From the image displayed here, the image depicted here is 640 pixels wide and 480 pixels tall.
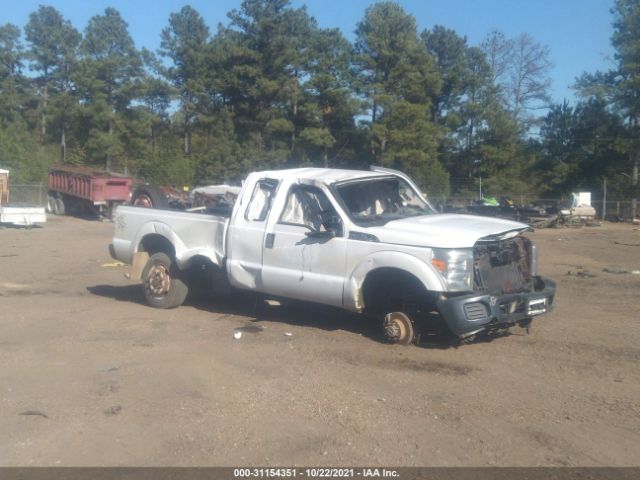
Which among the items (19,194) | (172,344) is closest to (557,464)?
(172,344)

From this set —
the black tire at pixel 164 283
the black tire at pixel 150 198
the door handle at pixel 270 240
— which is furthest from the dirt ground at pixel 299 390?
the black tire at pixel 150 198

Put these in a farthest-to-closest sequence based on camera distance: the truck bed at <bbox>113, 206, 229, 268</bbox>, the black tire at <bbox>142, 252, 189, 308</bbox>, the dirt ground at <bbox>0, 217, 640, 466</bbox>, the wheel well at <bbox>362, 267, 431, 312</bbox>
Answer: the black tire at <bbox>142, 252, 189, 308</bbox>, the truck bed at <bbox>113, 206, 229, 268</bbox>, the wheel well at <bbox>362, 267, 431, 312</bbox>, the dirt ground at <bbox>0, 217, 640, 466</bbox>

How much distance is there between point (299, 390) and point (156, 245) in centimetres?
508

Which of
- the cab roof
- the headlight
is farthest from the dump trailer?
the headlight

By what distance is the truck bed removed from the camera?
32.7ft

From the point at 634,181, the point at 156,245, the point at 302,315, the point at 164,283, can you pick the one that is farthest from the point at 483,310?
the point at 634,181

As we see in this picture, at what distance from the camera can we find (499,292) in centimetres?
807

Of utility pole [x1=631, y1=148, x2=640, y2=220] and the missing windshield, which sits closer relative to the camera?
the missing windshield

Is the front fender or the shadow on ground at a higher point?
the front fender

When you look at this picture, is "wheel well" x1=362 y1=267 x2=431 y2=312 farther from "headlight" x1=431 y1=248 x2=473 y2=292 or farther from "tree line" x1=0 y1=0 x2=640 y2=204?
"tree line" x1=0 y1=0 x2=640 y2=204

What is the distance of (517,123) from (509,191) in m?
7.18

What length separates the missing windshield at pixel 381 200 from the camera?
30.2 ft

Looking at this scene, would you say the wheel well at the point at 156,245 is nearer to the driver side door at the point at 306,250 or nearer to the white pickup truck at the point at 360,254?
the white pickup truck at the point at 360,254

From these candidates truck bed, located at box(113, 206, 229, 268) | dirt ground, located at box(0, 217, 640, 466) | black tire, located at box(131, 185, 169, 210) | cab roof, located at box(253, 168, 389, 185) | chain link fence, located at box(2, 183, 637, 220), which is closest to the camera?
dirt ground, located at box(0, 217, 640, 466)
